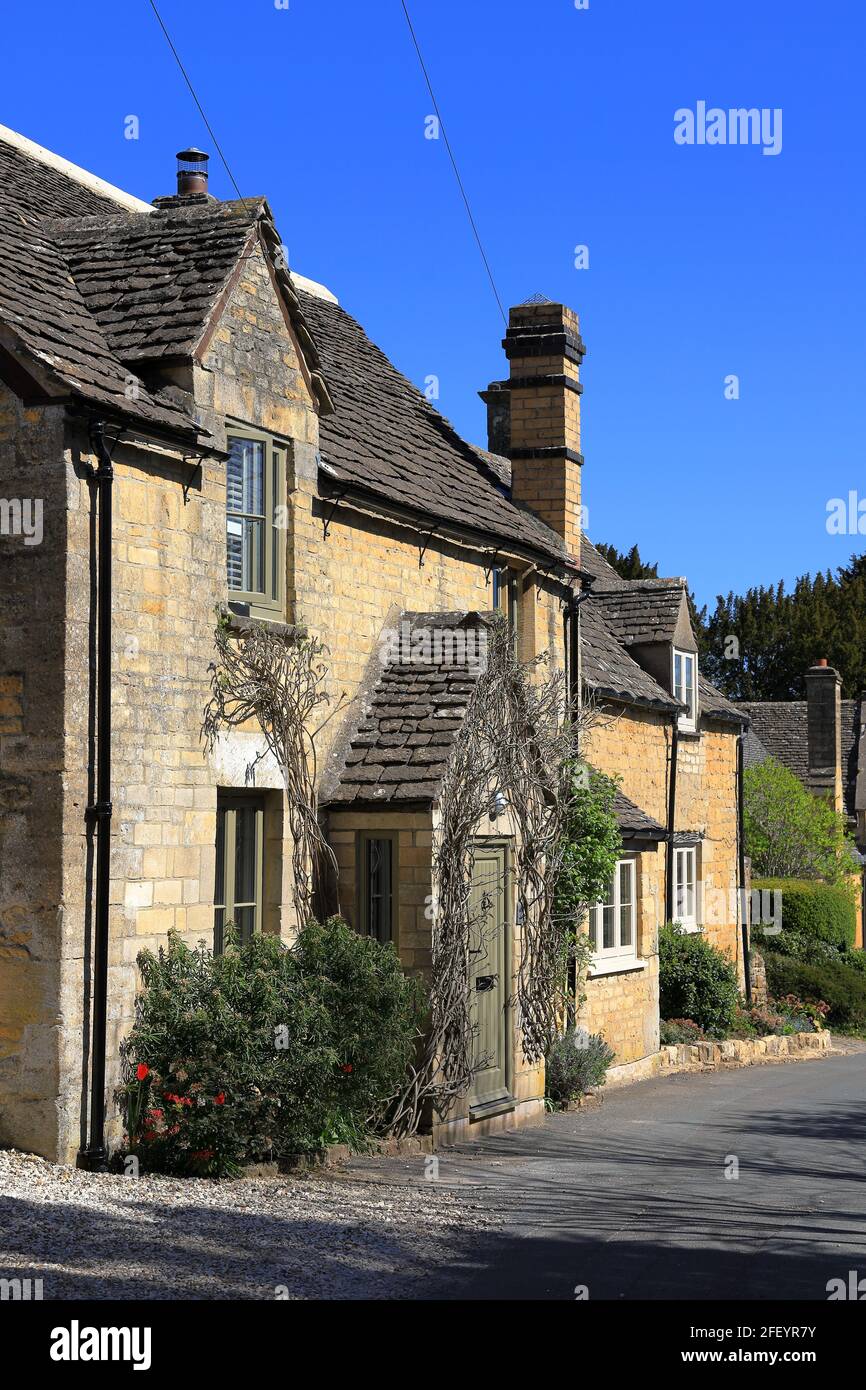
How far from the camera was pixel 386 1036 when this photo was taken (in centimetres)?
1143

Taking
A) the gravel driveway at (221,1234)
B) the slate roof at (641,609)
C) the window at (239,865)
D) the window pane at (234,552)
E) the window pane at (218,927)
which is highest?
the slate roof at (641,609)

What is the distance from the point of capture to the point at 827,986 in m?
29.2

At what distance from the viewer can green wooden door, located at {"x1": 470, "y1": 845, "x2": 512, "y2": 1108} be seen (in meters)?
13.6

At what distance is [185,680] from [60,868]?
77.0 inches

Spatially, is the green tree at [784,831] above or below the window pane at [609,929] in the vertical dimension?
above

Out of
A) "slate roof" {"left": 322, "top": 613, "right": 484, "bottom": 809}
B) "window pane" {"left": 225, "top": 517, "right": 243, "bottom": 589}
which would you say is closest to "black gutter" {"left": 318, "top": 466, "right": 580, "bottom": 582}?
"slate roof" {"left": 322, "top": 613, "right": 484, "bottom": 809}

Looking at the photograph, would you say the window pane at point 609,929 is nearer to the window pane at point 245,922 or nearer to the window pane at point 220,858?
the window pane at point 245,922

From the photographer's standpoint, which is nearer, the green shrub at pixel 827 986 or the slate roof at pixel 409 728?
the slate roof at pixel 409 728

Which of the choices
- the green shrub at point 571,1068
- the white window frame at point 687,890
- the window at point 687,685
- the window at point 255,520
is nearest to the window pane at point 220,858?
the window at point 255,520

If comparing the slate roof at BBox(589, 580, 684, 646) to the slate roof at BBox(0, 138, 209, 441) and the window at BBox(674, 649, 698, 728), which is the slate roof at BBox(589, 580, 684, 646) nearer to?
the window at BBox(674, 649, 698, 728)

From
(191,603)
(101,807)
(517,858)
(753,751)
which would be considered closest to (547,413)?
(517,858)

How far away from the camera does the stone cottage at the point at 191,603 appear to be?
33.0 ft

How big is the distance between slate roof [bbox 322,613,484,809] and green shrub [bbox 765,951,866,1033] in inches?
689

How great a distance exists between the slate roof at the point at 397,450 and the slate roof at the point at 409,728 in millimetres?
1563
